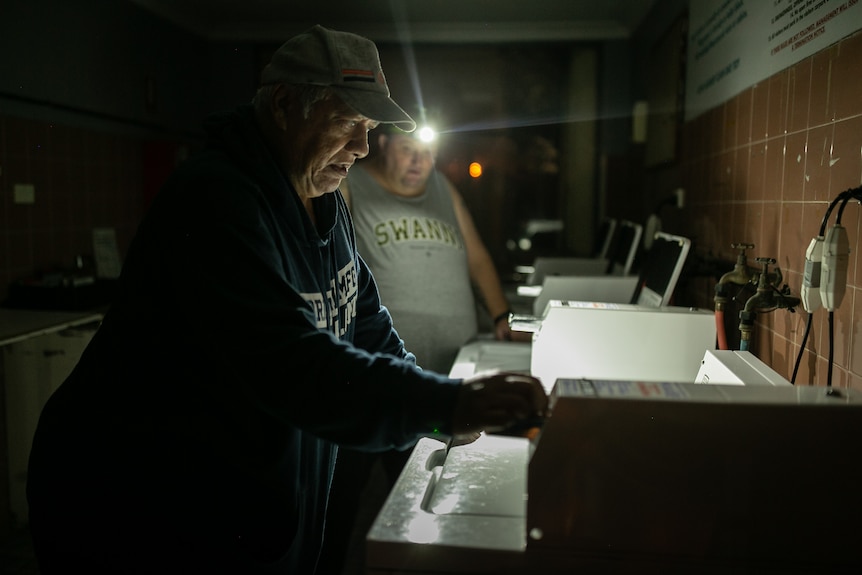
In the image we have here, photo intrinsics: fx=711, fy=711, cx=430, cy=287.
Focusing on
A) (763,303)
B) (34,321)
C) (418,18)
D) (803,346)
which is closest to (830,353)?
(803,346)

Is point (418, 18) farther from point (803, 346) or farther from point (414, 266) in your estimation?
point (803, 346)

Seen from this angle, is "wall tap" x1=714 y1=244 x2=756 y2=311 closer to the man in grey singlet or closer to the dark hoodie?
the dark hoodie

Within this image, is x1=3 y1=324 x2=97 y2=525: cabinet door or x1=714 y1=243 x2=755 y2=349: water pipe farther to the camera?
x1=3 y1=324 x2=97 y2=525: cabinet door

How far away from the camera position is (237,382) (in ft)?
3.17

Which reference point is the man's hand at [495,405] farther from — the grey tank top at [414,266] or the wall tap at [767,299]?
the grey tank top at [414,266]

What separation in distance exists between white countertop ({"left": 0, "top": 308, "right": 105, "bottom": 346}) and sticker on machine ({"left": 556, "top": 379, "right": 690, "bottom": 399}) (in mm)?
2033

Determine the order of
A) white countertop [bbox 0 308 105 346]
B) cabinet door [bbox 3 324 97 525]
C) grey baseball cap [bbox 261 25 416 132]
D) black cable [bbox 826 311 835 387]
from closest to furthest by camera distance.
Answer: grey baseball cap [bbox 261 25 416 132]
black cable [bbox 826 311 835 387]
white countertop [bbox 0 308 105 346]
cabinet door [bbox 3 324 97 525]

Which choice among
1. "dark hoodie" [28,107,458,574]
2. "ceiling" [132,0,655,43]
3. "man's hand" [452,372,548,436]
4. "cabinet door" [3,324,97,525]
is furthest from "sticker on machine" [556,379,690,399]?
"ceiling" [132,0,655,43]

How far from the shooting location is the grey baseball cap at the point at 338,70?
1.07 m

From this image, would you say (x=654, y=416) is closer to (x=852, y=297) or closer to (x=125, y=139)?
(x=852, y=297)

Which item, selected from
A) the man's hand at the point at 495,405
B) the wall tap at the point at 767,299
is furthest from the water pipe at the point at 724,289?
the man's hand at the point at 495,405

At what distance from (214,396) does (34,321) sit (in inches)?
76.0

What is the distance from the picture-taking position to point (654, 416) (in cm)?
86

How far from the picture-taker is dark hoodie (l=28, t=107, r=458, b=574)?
2.92ft
